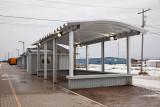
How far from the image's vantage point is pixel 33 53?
23469 mm

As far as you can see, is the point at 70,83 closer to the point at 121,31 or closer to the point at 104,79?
the point at 104,79

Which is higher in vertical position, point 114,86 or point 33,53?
point 33,53

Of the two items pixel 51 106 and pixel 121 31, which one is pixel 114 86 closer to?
pixel 121 31

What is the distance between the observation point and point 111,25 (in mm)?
11867

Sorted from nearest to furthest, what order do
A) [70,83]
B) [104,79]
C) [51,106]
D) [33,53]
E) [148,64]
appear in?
[51,106] → [70,83] → [104,79] → [33,53] → [148,64]

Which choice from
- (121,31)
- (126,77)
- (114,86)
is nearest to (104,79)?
(114,86)

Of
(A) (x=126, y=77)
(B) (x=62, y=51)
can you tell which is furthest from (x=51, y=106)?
(B) (x=62, y=51)

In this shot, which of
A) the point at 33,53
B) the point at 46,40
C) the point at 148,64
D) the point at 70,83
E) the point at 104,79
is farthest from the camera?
the point at 148,64

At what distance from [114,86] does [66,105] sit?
6.43 metres

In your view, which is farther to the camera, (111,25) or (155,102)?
(111,25)

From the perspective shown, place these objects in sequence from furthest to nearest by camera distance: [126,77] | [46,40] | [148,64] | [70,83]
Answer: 1. [148,64]
2. [46,40]
3. [126,77]
4. [70,83]

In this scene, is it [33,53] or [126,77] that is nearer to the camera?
[126,77]

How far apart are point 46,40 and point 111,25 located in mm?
7437

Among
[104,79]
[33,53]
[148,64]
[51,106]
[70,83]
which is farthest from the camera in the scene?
[148,64]
